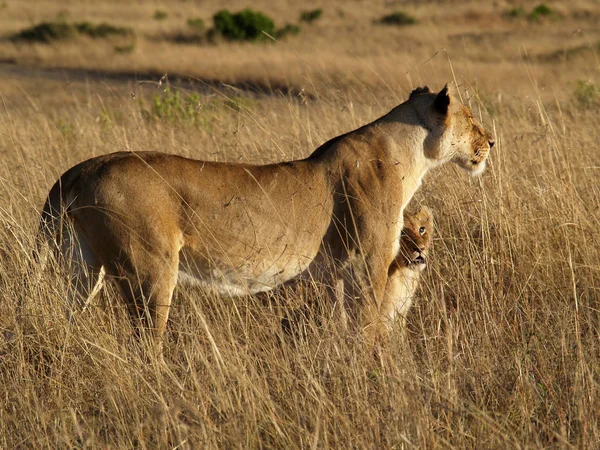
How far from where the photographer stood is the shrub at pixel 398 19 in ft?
111

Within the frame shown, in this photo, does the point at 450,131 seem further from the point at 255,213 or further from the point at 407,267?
the point at 255,213

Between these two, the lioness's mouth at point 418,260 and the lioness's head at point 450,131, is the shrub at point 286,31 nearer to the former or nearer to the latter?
the lioness's head at point 450,131

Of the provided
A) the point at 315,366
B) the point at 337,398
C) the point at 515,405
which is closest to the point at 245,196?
the point at 315,366

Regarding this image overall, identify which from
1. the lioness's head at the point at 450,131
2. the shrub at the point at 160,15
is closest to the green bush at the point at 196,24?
the shrub at the point at 160,15

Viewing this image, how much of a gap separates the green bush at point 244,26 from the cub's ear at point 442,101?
22121 millimetres

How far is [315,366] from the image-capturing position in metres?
4.06

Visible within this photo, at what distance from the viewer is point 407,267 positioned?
5.11 metres

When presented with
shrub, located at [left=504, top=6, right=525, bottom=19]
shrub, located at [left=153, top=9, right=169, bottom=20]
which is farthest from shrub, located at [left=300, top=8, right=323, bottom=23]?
A: shrub, located at [left=504, top=6, right=525, bottom=19]

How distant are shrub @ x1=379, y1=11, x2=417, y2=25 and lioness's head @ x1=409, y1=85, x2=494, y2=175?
96.0ft

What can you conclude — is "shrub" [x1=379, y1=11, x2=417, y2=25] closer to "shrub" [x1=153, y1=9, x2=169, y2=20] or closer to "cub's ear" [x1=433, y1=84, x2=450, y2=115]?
"shrub" [x1=153, y1=9, x2=169, y2=20]

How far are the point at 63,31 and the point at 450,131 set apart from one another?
81.0 ft

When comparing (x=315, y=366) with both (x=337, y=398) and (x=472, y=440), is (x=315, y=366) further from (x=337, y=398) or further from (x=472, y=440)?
(x=472, y=440)

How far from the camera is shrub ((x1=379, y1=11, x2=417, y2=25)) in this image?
3375 cm

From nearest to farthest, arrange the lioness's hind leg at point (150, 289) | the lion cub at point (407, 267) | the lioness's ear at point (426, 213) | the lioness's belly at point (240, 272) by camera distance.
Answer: the lioness's hind leg at point (150, 289), the lioness's belly at point (240, 272), the lion cub at point (407, 267), the lioness's ear at point (426, 213)
